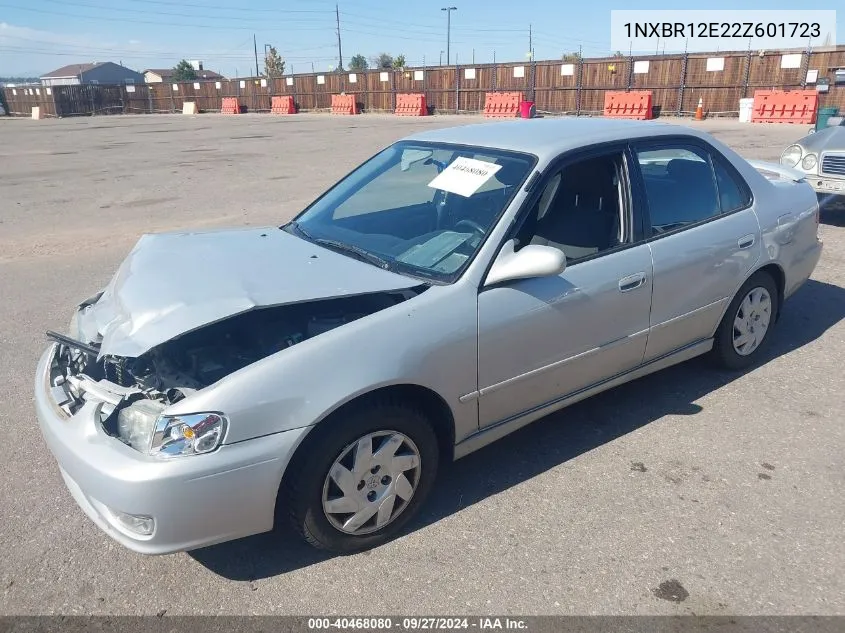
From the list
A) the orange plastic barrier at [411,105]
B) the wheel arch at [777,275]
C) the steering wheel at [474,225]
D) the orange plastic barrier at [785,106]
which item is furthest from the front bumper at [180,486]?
the orange plastic barrier at [411,105]

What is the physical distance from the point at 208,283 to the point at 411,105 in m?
32.5

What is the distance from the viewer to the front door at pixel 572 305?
116 inches

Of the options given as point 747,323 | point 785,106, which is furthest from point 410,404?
point 785,106

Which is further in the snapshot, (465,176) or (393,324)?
(465,176)

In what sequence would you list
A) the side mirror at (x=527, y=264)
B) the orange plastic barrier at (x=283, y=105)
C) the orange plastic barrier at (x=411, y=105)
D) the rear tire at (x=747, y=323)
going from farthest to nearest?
the orange plastic barrier at (x=283, y=105), the orange plastic barrier at (x=411, y=105), the rear tire at (x=747, y=323), the side mirror at (x=527, y=264)

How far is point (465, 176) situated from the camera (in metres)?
3.34

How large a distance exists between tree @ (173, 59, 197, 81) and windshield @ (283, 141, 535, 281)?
367 ft

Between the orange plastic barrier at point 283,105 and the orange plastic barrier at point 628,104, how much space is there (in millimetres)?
22021

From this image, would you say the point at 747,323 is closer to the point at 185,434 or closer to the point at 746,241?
the point at 746,241

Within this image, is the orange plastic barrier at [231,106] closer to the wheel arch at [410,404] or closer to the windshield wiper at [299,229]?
the windshield wiper at [299,229]

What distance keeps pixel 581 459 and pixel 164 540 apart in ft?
6.78

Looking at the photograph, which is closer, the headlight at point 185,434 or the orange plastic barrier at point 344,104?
the headlight at point 185,434

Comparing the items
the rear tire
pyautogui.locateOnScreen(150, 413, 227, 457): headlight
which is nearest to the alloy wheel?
the rear tire

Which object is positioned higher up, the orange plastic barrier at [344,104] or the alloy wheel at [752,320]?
the orange plastic barrier at [344,104]
